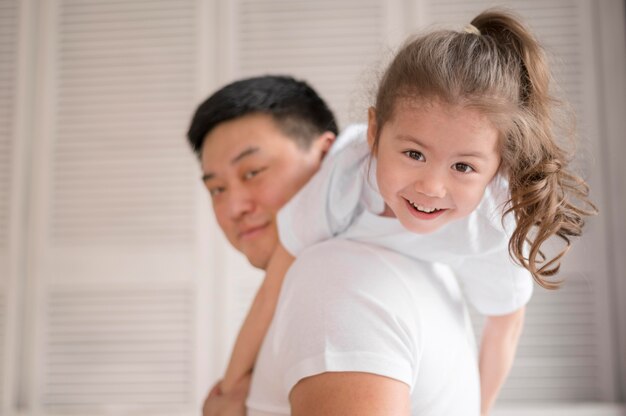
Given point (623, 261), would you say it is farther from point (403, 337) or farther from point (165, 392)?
point (403, 337)

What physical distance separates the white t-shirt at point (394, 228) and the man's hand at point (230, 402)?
0.23 m

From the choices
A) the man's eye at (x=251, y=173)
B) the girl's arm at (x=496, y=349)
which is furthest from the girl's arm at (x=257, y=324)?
the girl's arm at (x=496, y=349)

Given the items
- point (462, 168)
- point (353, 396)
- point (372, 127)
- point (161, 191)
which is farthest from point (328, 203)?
point (161, 191)

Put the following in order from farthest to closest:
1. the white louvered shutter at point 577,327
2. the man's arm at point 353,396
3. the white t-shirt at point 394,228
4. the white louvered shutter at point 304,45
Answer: the white louvered shutter at point 304,45 → the white louvered shutter at point 577,327 → the white t-shirt at point 394,228 → the man's arm at point 353,396

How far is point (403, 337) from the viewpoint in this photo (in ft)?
2.36

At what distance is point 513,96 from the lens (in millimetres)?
800

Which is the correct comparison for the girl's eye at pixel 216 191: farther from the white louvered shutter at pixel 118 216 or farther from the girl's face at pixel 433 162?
the white louvered shutter at pixel 118 216

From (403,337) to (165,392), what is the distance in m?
2.44

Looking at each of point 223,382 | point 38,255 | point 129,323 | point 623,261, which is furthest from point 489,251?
point 38,255

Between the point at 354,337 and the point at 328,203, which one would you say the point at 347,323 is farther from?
the point at 328,203

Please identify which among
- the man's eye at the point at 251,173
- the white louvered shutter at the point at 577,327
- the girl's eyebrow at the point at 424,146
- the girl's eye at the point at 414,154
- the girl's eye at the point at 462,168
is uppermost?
the girl's eyebrow at the point at 424,146

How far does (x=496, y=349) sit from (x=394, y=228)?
0.38 meters

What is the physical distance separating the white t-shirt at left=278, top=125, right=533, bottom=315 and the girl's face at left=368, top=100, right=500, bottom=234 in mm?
41

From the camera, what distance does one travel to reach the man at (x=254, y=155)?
114 cm
